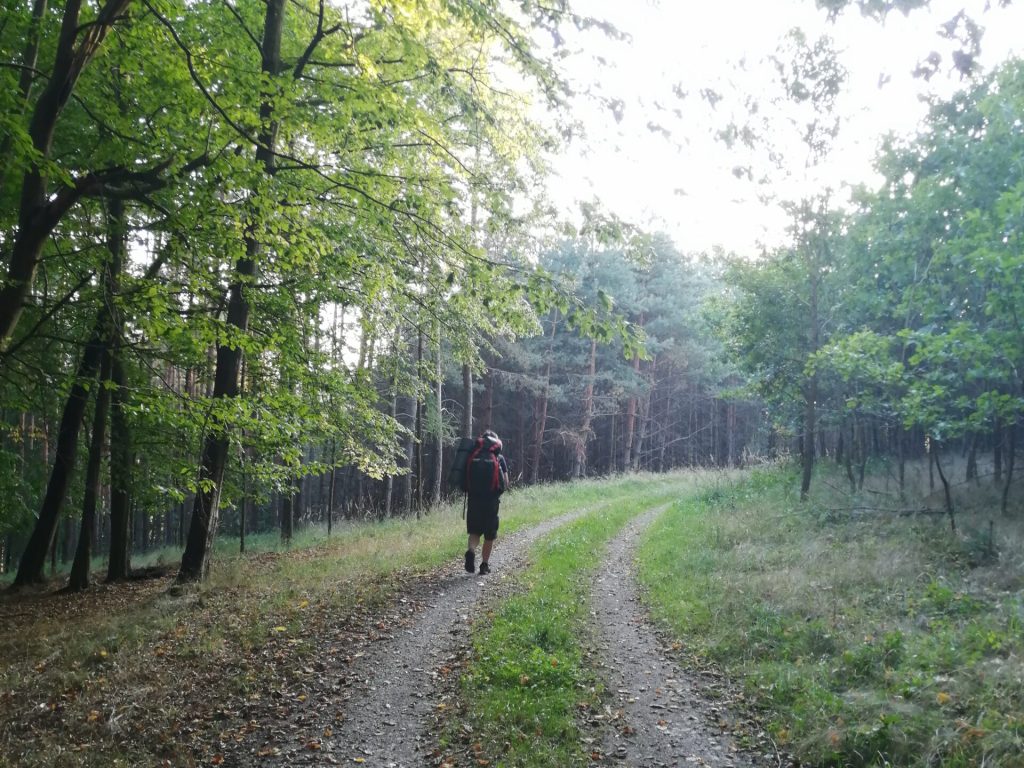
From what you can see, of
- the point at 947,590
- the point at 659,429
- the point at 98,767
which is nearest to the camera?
the point at 98,767

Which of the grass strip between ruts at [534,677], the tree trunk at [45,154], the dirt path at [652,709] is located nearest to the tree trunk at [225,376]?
the tree trunk at [45,154]

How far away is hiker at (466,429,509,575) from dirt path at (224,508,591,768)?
1284mm

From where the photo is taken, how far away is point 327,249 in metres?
7.66

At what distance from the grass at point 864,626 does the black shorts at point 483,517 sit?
245 centimetres

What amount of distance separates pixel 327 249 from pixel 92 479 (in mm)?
7320

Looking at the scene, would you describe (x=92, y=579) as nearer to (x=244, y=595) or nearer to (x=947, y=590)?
(x=244, y=595)

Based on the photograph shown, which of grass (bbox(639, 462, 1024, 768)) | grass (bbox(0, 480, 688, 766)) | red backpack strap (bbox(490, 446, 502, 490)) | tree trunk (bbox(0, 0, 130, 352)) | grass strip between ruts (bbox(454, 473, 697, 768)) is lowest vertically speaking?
grass (bbox(0, 480, 688, 766))

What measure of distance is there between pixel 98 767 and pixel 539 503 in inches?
627

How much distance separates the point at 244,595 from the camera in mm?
8766

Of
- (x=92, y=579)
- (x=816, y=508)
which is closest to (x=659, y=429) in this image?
(x=816, y=508)

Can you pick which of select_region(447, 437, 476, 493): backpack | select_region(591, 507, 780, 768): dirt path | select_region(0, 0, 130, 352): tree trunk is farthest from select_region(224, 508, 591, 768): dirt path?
select_region(0, 0, 130, 352): tree trunk

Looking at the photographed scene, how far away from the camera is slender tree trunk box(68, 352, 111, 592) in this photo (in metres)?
11.2

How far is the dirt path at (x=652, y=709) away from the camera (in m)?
4.51

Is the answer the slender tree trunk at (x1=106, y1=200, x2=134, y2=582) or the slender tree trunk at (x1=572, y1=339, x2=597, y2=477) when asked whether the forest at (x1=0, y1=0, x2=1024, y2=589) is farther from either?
the slender tree trunk at (x1=572, y1=339, x2=597, y2=477)
